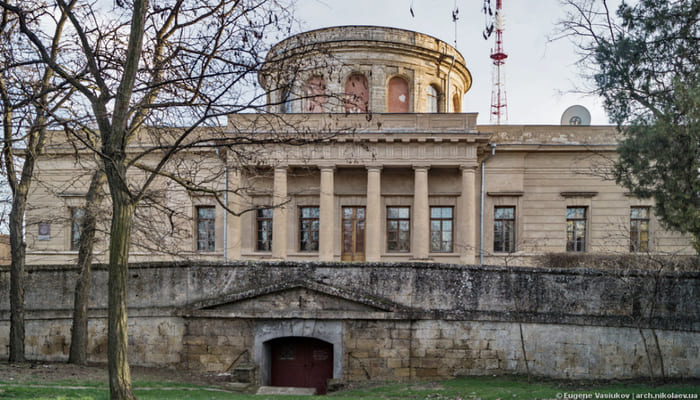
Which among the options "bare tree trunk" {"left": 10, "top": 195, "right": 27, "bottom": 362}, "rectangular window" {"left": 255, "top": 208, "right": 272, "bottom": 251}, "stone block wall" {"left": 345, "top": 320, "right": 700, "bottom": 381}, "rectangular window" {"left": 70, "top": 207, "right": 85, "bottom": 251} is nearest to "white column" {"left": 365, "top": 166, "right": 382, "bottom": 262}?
"rectangular window" {"left": 255, "top": 208, "right": 272, "bottom": 251}

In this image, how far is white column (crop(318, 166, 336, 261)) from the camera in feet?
79.6

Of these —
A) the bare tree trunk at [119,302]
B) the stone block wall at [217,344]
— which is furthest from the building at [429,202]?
the bare tree trunk at [119,302]

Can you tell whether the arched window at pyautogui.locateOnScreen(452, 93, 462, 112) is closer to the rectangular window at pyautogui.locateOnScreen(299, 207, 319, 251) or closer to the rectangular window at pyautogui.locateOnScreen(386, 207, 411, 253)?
the rectangular window at pyautogui.locateOnScreen(386, 207, 411, 253)

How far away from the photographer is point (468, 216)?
24.4m

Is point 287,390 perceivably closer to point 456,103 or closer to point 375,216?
point 375,216

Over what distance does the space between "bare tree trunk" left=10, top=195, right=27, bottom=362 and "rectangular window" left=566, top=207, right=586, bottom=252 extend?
22.4 m

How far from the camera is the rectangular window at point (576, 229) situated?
85.3ft

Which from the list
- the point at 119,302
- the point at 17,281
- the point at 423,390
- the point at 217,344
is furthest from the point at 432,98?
the point at 119,302

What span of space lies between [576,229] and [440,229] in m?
6.54

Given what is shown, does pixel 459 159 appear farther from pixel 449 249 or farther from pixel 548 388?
pixel 548 388

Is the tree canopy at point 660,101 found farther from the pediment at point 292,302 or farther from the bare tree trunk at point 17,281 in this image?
the bare tree trunk at point 17,281

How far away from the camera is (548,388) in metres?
12.5

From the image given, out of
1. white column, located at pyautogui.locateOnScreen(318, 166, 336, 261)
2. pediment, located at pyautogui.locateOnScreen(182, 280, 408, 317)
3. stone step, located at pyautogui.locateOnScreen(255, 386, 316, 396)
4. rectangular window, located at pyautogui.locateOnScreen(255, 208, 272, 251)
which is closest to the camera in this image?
stone step, located at pyautogui.locateOnScreen(255, 386, 316, 396)

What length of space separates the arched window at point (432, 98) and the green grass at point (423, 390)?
19219mm
